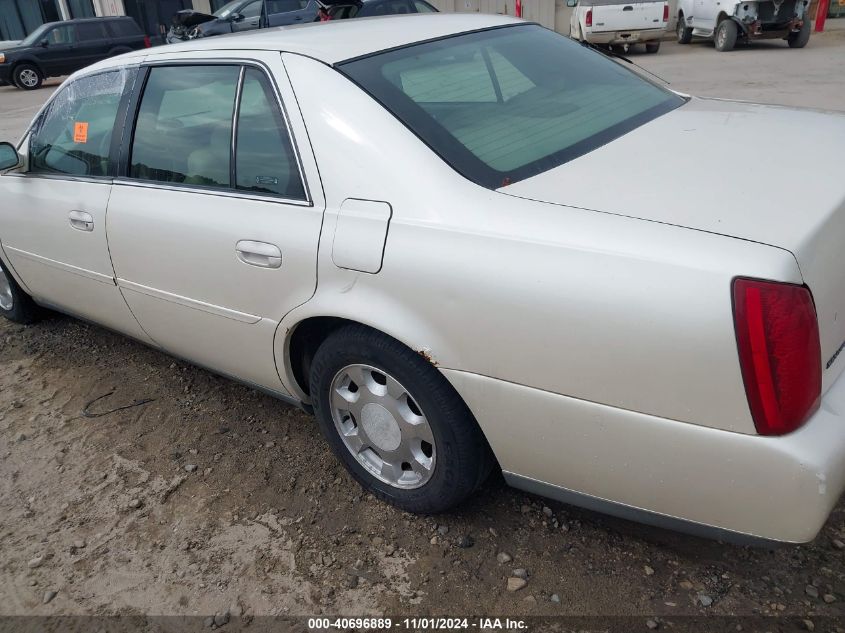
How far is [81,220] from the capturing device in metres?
3.17

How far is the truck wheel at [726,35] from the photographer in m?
14.2

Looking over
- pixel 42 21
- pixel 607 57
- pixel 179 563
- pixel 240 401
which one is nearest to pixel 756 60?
pixel 607 57

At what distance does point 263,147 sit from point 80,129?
4.56 feet

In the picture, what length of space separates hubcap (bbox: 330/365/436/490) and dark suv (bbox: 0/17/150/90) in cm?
1815

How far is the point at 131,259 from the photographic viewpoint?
9.72 feet

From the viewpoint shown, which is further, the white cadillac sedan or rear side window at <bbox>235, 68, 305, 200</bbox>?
Answer: rear side window at <bbox>235, 68, 305, 200</bbox>

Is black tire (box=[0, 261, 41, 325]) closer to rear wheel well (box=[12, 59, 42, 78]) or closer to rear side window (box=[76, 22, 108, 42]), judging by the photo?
rear wheel well (box=[12, 59, 42, 78])

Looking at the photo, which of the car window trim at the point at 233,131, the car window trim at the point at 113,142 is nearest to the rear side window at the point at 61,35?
the car window trim at the point at 113,142

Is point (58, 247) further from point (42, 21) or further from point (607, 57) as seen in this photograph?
point (42, 21)

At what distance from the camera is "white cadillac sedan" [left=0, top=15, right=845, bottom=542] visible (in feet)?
5.47

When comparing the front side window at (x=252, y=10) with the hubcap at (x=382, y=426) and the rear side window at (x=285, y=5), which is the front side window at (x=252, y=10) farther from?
the hubcap at (x=382, y=426)

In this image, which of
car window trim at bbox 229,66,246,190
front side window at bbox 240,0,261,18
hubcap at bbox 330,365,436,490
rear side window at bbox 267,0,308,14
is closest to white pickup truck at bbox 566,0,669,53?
rear side window at bbox 267,0,308,14

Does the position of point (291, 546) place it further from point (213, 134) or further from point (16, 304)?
point (16, 304)

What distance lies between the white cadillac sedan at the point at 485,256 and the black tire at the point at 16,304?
1.18 metres
